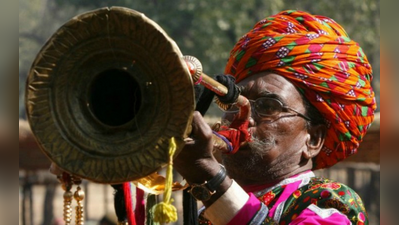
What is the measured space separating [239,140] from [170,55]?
949mm

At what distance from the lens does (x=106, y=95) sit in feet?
9.62

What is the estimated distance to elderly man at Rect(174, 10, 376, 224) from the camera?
3.79 meters

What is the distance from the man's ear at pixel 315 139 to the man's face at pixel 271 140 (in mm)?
40

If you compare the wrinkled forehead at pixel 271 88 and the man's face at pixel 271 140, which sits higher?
the wrinkled forehead at pixel 271 88

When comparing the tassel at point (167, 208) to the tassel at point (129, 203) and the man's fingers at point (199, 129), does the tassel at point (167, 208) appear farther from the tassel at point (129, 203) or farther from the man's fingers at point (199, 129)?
the tassel at point (129, 203)

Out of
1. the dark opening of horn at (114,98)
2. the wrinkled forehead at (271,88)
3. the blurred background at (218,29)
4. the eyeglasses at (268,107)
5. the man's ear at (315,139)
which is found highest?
the dark opening of horn at (114,98)

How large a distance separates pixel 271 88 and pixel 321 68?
28cm

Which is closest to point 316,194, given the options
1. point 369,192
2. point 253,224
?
point 253,224

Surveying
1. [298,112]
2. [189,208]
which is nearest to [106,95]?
[189,208]

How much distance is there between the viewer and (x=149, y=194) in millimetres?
3518

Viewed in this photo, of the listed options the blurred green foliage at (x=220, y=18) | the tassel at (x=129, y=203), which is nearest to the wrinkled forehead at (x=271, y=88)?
the tassel at (x=129, y=203)

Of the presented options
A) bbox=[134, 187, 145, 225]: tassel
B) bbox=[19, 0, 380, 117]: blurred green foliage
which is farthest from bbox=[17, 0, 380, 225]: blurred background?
bbox=[134, 187, 145, 225]: tassel

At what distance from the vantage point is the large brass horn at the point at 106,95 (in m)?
2.80

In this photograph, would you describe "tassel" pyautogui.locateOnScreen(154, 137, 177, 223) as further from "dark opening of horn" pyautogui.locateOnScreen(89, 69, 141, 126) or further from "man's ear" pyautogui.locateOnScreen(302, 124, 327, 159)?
"man's ear" pyautogui.locateOnScreen(302, 124, 327, 159)
